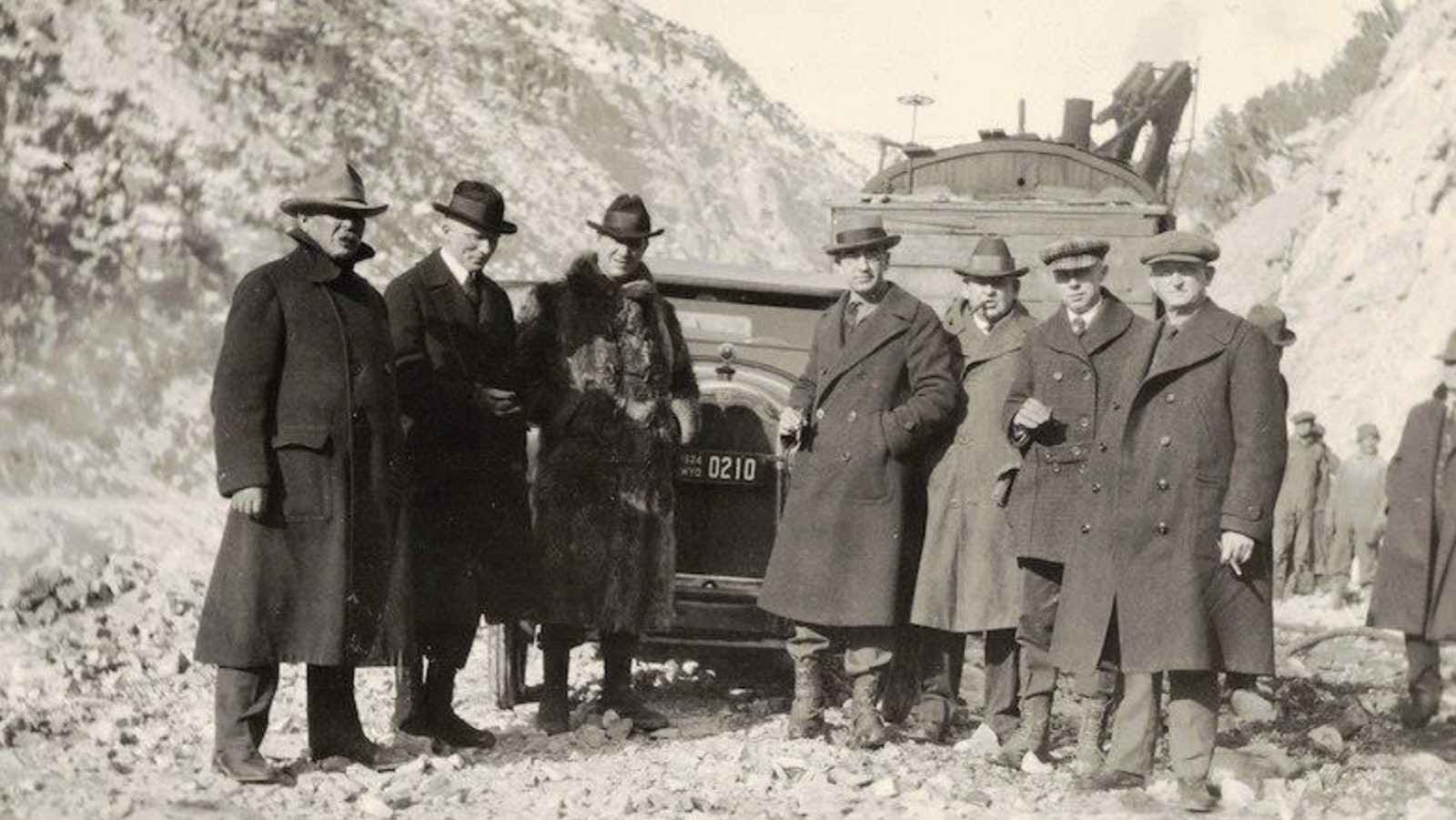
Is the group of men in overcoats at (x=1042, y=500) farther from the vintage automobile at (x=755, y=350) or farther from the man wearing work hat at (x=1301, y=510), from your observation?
the man wearing work hat at (x=1301, y=510)

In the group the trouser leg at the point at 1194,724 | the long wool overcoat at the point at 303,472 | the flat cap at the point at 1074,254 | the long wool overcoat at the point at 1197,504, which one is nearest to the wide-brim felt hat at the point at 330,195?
the long wool overcoat at the point at 303,472

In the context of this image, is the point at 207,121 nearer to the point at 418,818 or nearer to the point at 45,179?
the point at 45,179

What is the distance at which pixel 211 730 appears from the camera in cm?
708

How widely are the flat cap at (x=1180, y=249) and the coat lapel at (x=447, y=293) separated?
2.74 meters

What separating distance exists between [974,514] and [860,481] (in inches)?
22.5

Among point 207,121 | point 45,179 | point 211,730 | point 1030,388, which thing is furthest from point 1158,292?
point 207,121

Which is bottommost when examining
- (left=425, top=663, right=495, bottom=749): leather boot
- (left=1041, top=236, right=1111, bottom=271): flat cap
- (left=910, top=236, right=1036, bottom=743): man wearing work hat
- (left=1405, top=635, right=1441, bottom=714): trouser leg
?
(left=425, top=663, right=495, bottom=749): leather boot

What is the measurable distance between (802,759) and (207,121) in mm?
16595

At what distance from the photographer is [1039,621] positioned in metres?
6.79

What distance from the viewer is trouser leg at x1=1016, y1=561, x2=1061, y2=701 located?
6.77m

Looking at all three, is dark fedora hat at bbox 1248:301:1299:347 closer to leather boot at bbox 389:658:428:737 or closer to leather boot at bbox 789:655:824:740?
leather boot at bbox 789:655:824:740

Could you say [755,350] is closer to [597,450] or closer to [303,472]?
[597,450]

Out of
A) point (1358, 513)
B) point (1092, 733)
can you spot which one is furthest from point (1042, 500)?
point (1358, 513)

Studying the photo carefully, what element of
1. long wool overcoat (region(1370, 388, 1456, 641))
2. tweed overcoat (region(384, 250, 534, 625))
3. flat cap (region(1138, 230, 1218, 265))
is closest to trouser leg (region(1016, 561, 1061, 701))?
flat cap (region(1138, 230, 1218, 265))
